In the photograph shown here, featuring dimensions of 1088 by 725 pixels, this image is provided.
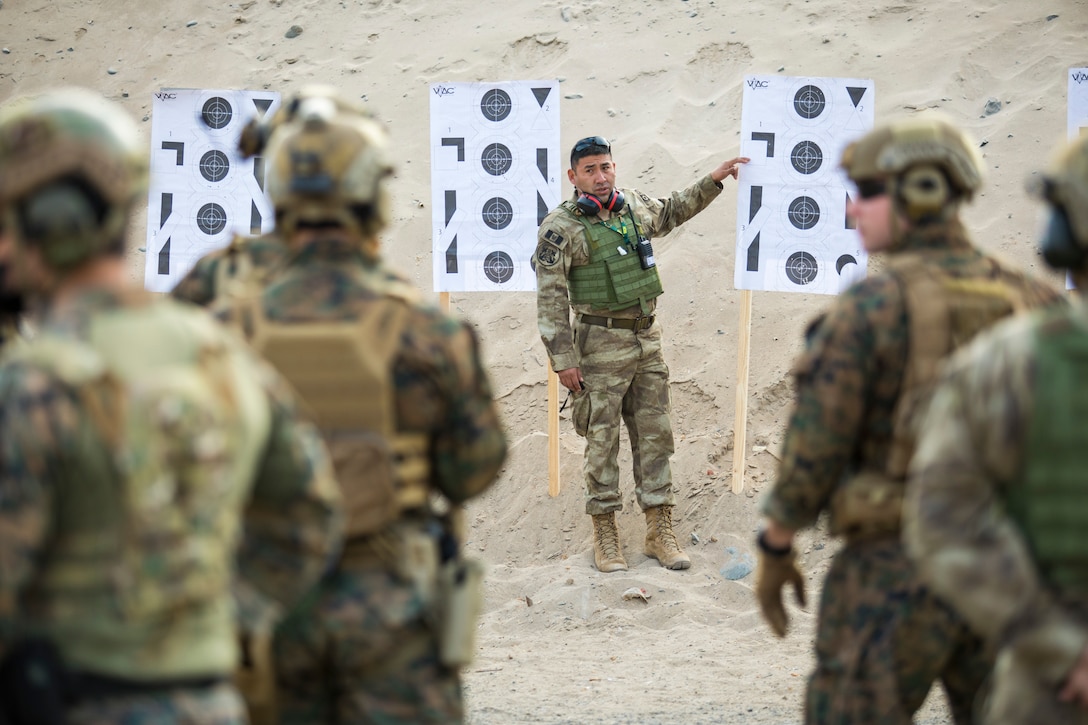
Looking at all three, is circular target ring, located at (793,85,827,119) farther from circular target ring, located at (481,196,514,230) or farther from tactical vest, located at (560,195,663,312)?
circular target ring, located at (481,196,514,230)

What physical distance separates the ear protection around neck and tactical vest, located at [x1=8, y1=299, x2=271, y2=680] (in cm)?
602

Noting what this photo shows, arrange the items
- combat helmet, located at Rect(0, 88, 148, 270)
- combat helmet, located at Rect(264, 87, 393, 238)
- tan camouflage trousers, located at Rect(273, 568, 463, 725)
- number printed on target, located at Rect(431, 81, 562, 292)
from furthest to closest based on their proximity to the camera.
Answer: number printed on target, located at Rect(431, 81, 562, 292), combat helmet, located at Rect(264, 87, 393, 238), tan camouflage trousers, located at Rect(273, 568, 463, 725), combat helmet, located at Rect(0, 88, 148, 270)

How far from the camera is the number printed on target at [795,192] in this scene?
8883mm

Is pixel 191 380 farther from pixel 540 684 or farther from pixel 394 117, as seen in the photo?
pixel 394 117

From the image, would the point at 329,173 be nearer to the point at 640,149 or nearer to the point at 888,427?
the point at 888,427

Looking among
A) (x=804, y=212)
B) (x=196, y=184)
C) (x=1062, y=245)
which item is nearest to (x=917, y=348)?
(x=1062, y=245)

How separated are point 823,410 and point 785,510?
0.29m

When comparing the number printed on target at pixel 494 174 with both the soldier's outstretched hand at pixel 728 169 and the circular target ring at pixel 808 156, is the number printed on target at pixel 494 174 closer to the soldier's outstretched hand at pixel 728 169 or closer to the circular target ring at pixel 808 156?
the soldier's outstretched hand at pixel 728 169

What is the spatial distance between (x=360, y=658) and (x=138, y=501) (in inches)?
39.4

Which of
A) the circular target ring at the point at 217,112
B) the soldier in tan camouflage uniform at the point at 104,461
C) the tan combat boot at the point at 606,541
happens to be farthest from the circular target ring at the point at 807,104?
the soldier in tan camouflage uniform at the point at 104,461

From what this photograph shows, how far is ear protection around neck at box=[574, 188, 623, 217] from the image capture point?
8.13 m

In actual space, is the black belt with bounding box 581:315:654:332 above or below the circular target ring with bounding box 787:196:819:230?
below

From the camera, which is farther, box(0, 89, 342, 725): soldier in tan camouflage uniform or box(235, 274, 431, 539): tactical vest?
box(235, 274, 431, 539): tactical vest


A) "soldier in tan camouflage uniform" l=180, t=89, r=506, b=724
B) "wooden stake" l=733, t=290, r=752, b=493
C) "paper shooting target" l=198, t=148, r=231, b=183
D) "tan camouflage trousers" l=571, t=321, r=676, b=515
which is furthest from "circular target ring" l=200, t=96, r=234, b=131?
"soldier in tan camouflage uniform" l=180, t=89, r=506, b=724
